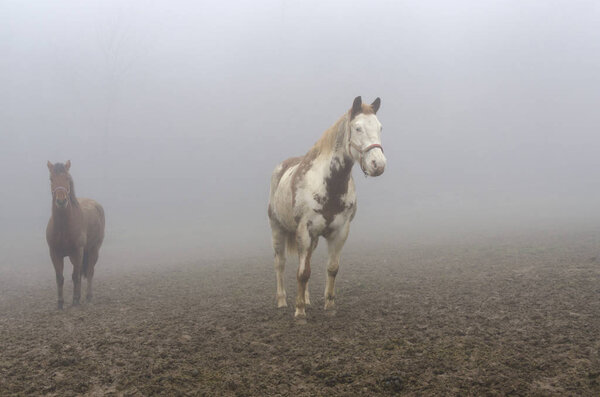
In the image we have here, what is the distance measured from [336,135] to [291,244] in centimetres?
183

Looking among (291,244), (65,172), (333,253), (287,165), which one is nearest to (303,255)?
(333,253)

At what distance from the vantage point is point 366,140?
4402mm

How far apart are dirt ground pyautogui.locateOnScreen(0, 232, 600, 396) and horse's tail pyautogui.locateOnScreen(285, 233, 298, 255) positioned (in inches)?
33.7

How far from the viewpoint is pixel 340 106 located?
5506cm

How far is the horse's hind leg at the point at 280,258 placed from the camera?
5.75 meters

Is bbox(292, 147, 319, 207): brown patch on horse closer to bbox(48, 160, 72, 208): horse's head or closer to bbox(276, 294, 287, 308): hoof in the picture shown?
bbox(276, 294, 287, 308): hoof

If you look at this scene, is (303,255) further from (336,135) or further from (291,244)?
(336,135)

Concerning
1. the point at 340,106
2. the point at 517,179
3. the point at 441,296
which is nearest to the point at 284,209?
the point at 441,296

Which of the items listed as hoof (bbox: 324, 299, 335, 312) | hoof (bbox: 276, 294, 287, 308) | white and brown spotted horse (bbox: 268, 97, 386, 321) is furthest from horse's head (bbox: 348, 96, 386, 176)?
hoof (bbox: 276, 294, 287, 308)

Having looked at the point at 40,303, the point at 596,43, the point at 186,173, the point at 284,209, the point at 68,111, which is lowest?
the point at 40,303

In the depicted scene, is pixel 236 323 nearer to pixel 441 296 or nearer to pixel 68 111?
pixel 441 296

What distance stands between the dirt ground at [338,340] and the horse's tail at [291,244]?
86 centimetres

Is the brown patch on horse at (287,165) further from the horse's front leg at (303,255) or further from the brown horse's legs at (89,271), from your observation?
the brown horse's legs at (89,271)

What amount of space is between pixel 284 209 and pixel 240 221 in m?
24.0
